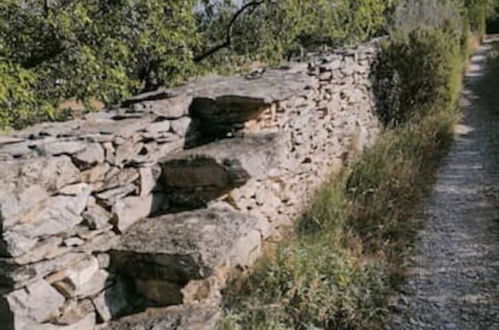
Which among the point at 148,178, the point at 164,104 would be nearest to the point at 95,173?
the point at 148,178

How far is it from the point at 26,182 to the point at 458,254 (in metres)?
3.65

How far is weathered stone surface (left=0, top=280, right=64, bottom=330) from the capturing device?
6.89 ft

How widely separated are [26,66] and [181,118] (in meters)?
2.48

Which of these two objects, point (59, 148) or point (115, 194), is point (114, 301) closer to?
point (115, 194)

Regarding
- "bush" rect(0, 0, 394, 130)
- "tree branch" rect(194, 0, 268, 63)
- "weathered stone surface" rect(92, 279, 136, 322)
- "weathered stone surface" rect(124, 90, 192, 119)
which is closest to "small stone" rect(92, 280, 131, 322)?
"weathered stone surface" rect(92, 279, 136, 322)

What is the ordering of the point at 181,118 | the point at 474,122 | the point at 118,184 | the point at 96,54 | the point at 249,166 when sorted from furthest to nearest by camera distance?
the point at 474,122 → the point at 96,54 → the point at 181,118 → the point at 249,166 → the point at 118,184

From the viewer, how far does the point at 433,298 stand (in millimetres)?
3859

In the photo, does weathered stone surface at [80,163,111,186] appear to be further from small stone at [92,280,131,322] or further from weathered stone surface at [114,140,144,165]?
small stone at [92,280,131,322]

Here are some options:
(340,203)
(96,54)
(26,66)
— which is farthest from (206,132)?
(26,66)

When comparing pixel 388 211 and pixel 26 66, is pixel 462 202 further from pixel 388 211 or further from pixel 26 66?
pixel 26 66

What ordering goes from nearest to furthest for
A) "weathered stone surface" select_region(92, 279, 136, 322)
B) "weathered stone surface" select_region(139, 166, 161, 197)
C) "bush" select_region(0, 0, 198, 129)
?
"weathered stone surface" select_region(92, 279, 136, 322) → "weathered stone surface" select_region(139, 166, 161, 197) → "bush" select_region(0, 0, 198, 129)

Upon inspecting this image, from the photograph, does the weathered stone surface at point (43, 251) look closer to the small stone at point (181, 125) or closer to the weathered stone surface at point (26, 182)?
the weathered stone surface at point (26, 182)

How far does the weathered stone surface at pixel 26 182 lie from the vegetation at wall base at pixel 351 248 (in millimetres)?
1252

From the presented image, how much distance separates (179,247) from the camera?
262cm
